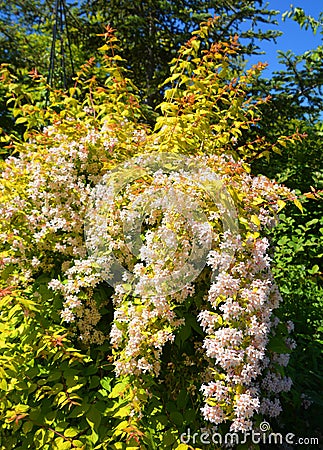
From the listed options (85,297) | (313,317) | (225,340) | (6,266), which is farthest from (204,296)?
(313,317)

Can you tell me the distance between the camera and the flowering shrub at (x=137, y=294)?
157 centimetres

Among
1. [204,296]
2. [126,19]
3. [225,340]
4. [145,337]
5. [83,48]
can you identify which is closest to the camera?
[225,340]

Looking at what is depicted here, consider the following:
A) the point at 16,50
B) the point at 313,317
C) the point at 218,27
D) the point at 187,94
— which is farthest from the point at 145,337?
the point at 16,50

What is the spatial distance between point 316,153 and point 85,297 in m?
4.71

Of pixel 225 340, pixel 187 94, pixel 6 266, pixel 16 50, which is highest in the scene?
pixel 16 50

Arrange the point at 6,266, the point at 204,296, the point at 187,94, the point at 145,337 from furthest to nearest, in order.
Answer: the point at 187,94, the point at 6,266, the point at 204,296, the point at 145,337

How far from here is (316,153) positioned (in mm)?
5832

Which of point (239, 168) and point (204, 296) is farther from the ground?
point (239, 168)

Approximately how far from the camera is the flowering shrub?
61.9 inches

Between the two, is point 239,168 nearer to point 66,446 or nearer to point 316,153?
point 66,446

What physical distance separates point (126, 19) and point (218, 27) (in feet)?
3.74

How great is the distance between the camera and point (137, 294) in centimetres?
174

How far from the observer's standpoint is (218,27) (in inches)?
233

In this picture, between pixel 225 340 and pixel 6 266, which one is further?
pixel 6 266
